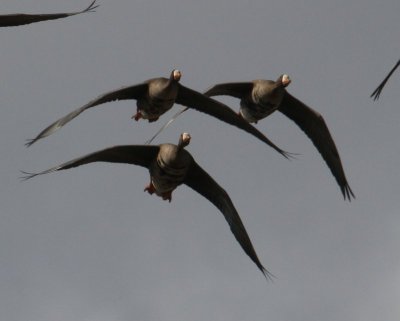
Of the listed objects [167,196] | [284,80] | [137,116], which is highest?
[284,80]

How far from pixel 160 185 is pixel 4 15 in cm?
593

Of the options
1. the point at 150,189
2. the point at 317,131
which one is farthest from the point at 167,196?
the point at 317,131

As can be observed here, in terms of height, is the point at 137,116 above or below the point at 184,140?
below

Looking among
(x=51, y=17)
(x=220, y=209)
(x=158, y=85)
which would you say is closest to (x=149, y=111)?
(x=158, y=85)

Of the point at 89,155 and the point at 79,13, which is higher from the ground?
the point at 79,13

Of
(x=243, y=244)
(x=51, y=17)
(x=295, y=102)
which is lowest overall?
(x=243, y=244)

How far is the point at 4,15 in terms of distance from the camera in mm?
29859

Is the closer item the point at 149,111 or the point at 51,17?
the point at 51,17

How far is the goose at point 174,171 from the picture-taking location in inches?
1267

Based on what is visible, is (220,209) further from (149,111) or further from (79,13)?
(79,13)

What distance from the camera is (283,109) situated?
37625mm

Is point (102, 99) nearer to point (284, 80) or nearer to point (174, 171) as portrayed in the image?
point (174, 171)

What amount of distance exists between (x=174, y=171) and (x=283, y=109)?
6261 millimetres

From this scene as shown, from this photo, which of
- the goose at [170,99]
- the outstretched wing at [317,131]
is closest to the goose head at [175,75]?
the goose at [170,99]
